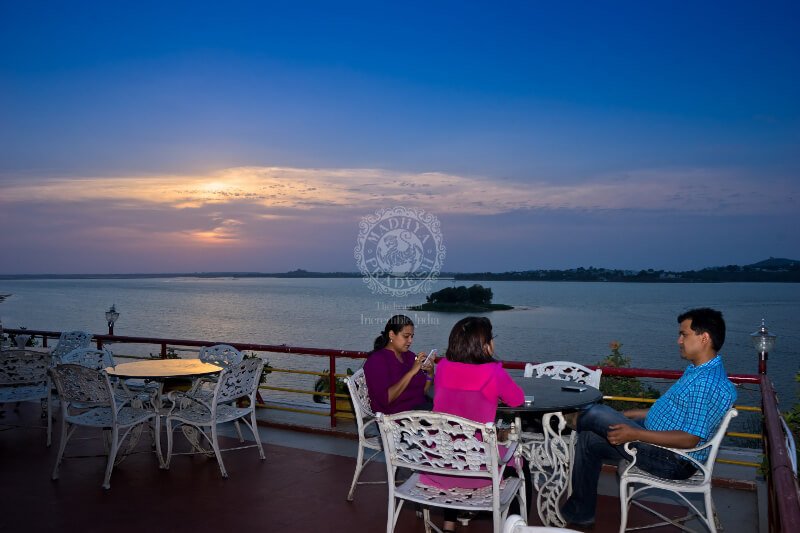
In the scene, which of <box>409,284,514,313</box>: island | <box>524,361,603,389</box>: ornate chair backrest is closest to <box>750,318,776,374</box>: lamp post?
<box>524,361,603,389</box>: ornate chair backrest

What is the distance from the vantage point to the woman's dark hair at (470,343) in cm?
314

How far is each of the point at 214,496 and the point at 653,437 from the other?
9.93 ft

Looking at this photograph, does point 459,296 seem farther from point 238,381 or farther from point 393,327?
point 393,327

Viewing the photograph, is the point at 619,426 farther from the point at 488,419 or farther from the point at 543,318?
the point at 543,318

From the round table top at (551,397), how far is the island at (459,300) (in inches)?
2238

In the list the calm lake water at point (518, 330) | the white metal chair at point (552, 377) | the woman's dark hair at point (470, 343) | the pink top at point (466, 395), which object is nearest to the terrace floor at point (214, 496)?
the white metal chair at point (552, 377)

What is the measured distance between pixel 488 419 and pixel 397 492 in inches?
23.3

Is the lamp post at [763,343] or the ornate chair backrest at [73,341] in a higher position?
the lamp post at [763,343]

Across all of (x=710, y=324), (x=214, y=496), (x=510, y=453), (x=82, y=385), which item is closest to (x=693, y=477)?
(x=710, y=324)

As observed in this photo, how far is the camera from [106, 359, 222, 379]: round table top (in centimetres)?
486

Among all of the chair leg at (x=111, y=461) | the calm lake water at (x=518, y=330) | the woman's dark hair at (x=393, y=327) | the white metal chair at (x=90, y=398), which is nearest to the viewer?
the woman's dark hair at (x=393, y=327)

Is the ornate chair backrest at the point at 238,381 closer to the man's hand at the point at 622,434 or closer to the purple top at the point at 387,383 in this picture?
the purple top at the point at 387,383

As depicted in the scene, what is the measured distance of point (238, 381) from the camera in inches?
198

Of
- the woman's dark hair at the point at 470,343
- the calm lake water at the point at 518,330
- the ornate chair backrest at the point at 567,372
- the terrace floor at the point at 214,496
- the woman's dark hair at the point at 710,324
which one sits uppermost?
the woman's dark hair at the point at 710,324
